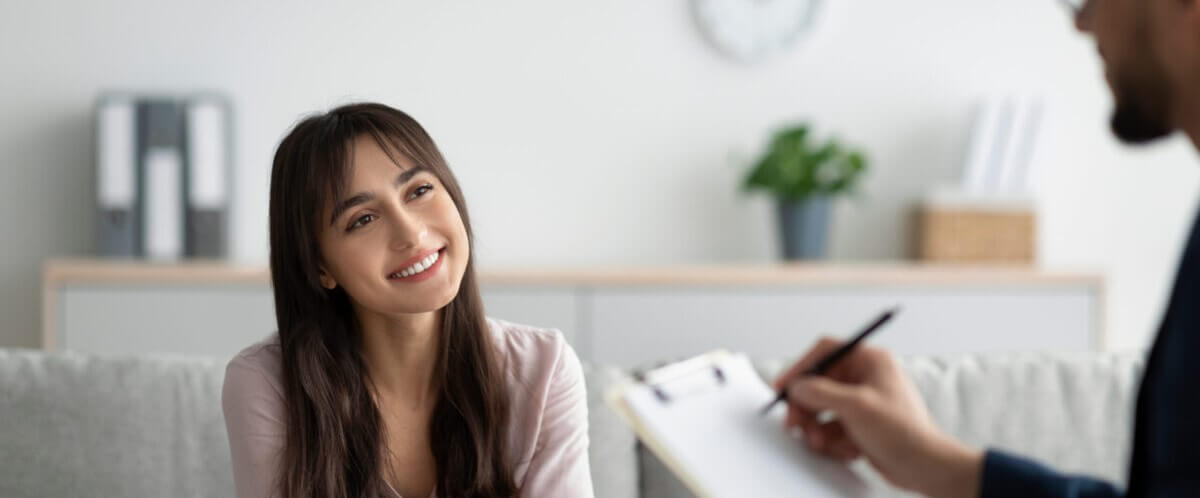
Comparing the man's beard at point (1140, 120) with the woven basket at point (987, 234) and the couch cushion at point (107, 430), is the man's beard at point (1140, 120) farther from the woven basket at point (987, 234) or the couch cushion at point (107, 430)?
the woven basket at point (987, 234)

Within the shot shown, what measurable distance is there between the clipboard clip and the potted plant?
242 centimetres

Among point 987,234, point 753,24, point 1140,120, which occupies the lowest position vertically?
point 987,234

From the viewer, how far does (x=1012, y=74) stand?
3.78 meters

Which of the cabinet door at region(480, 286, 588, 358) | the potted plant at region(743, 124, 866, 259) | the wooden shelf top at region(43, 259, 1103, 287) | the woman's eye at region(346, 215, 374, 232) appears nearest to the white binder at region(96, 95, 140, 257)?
the wooden shelf top at region(43, 259, 1103, 287)

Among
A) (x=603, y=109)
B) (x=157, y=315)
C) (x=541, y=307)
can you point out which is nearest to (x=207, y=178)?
(x=157, y=315)

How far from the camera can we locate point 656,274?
3.19 meters

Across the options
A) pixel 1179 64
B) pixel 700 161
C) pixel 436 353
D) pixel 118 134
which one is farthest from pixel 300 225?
pixel 700 161

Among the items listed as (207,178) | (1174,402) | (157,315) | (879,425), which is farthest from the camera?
(207,178)

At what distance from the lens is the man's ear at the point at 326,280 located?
1505 mm

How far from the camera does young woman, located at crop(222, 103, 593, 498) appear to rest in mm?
1444

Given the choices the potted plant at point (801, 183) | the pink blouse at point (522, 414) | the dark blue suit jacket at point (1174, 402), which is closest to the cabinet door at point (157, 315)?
the potted plant at point (801, 183)

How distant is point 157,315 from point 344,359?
1.73m

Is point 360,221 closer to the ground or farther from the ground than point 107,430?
farther from the ground

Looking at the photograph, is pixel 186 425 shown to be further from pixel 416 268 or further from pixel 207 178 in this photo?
pixel 207 178
